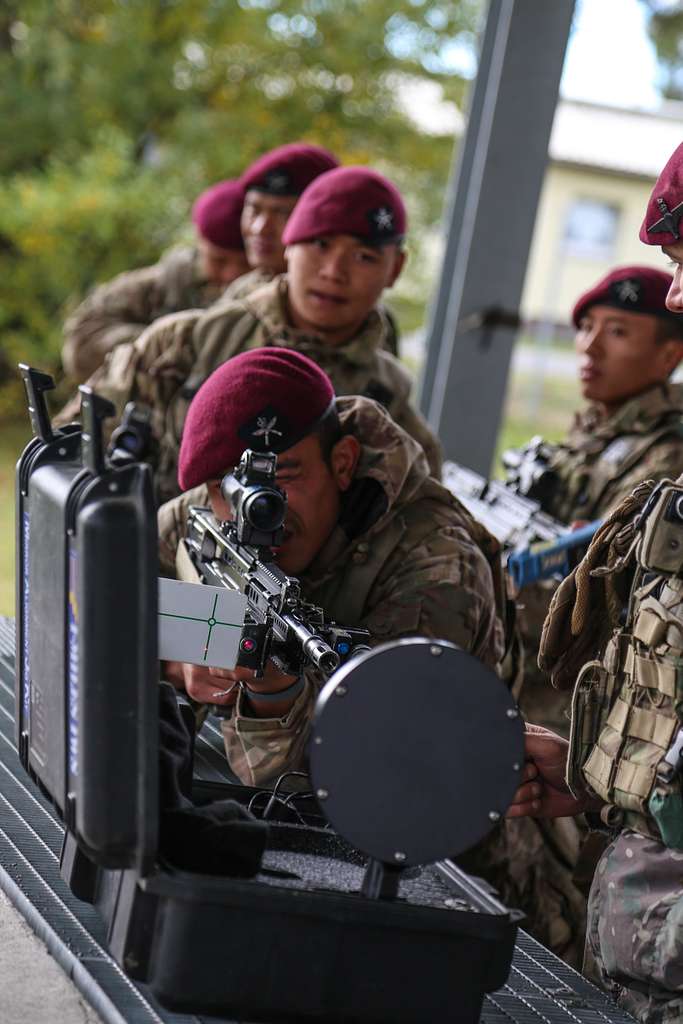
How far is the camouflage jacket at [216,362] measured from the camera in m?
4.63

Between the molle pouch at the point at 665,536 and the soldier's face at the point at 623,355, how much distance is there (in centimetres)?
250

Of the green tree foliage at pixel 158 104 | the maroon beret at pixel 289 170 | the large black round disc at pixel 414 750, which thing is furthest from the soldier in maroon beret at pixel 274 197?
the green tree foliage at pixel 158 104

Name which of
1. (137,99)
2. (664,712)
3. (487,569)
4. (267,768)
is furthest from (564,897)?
(137,99)

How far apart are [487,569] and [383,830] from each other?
1.34m

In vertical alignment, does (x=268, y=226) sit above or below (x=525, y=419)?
above

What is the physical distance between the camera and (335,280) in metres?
4.57

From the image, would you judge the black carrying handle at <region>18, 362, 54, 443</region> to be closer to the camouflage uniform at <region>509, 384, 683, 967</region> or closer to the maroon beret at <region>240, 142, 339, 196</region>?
the camouflage uniform at <region>509, 384, 683, 967</region>

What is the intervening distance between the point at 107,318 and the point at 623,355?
3.36 m

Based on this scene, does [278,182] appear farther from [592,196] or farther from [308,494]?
[592,196]

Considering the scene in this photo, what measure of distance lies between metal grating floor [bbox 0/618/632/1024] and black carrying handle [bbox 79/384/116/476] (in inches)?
28.0

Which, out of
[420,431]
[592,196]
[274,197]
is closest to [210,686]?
[420,431]

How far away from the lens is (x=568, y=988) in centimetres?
212

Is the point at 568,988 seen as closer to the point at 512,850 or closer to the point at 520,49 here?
the point at 512,850

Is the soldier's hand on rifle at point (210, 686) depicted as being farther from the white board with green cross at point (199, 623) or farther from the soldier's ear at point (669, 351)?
the soldier's ear at point (669, 351)
